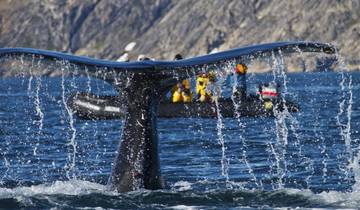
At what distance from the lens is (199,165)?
17609 millimetres

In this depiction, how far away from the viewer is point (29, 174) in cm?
1650

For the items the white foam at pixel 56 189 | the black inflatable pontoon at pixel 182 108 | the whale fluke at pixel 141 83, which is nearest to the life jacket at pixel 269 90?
the black inflatable pontoon at pixel 182 108

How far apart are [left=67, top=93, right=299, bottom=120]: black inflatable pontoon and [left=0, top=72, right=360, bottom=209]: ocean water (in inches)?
15.7

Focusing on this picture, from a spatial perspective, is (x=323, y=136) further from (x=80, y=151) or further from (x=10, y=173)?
(x=10, y=173)

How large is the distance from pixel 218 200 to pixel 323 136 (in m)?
12.9

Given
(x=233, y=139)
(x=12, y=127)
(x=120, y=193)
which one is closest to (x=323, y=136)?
(x=233, y=139)

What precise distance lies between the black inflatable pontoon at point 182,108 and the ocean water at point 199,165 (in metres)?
0.40

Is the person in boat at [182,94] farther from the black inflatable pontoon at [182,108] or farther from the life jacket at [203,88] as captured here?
the life jacket at [203,88]

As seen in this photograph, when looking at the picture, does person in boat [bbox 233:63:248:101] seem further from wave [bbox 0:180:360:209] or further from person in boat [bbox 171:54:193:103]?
wave [bbox 0:180:360:209]

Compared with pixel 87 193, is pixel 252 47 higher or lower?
higher

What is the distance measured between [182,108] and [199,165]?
41.2ft

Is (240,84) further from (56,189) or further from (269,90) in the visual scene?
(56,189)

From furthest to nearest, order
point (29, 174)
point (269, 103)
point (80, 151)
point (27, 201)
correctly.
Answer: point (269, 103)
point (80, 151)
point (29, 174)
point (27, 201)

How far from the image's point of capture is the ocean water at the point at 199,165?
11.6m
